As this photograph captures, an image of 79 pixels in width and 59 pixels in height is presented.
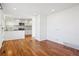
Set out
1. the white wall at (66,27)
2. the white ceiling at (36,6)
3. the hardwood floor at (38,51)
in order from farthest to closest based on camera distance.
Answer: the white wall at (66,27)
the white ceiling at (36,6)
the hardwood floor at (38,51)

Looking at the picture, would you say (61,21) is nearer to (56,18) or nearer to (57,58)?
(56,18)

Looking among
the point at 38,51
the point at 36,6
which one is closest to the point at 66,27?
the point at 36,6

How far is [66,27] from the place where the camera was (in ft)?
21.0

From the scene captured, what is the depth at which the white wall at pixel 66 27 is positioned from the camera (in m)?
5.60

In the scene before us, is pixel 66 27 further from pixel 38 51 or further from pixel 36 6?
pixel 38 51

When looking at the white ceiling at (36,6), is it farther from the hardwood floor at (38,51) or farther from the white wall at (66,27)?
the hardwood floor at (38,51)

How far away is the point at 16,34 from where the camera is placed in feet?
32.1

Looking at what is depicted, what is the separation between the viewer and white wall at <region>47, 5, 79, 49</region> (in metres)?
5.60

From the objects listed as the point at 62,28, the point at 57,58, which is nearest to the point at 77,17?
the point at 62,28

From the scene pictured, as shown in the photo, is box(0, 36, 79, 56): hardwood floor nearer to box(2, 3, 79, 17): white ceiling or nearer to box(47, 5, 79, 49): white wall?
box(47, 5, 79, 49): white wall

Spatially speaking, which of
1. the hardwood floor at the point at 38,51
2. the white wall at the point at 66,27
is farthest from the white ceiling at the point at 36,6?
the hardwood floor at the point at 38,51

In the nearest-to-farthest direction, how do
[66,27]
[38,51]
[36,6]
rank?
[38,51]
[36,6]
[66,27]

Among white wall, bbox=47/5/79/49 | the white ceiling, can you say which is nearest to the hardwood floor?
white wall, bbox=47/5/79/49

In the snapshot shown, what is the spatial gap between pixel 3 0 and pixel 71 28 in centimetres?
447
